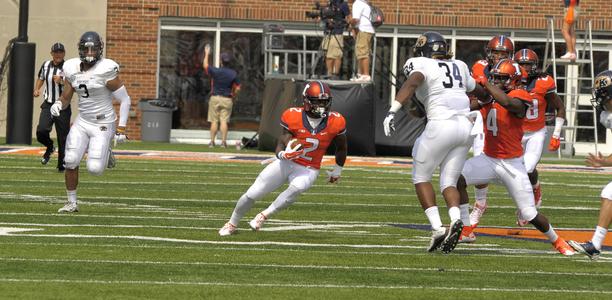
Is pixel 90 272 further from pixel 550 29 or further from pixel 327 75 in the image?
pixel 550 29

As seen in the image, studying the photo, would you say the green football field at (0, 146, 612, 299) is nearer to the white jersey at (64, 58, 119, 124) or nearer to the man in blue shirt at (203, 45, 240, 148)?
the white jersey at (64, 58, 119, 124)

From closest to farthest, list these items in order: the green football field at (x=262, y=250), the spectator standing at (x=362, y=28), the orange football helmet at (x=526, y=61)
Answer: the green football field at (x=262, y=250) < the orange football helmet at (x=526, y=61) < the spectator standing at (x=362, y=28)

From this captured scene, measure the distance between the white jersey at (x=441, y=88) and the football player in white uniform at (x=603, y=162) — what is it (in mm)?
1059

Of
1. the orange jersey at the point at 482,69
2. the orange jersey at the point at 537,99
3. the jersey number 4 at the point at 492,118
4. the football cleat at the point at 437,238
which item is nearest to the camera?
the football cleat at the point at 437,238

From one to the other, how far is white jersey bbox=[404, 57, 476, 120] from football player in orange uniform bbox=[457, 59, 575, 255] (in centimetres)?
25

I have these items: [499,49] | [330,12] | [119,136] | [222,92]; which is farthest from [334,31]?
[499,49]

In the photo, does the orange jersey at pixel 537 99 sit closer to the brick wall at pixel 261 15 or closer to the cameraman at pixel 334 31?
the cameraman at pixel 334 31

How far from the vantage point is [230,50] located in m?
31.2

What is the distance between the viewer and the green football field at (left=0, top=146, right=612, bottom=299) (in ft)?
30.3

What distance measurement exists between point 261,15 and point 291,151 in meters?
18.6

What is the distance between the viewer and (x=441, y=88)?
11719mm

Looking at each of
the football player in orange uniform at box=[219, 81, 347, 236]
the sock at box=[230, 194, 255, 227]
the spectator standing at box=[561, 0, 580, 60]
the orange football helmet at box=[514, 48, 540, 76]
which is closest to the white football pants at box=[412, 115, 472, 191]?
the football player in orange uniform at box=[219, 81, 347, 236]

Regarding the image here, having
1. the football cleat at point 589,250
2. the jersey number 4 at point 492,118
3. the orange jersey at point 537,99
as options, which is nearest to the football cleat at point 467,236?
the jersey number 4 at point 492,118

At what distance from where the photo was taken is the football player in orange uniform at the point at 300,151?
1252 cm
